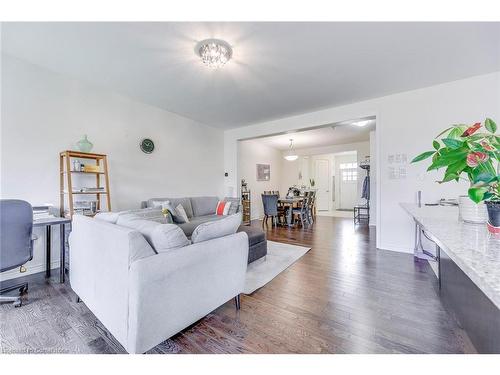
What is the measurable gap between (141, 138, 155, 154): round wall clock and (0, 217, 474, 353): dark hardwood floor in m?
2.36

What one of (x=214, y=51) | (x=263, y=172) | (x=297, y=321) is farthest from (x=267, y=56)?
(x=263, y=172)

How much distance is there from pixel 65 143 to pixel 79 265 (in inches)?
80.0

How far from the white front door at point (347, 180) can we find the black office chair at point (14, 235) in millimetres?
9754

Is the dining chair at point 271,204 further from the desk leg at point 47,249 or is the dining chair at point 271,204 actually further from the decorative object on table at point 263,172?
the desk leg at point 47,249

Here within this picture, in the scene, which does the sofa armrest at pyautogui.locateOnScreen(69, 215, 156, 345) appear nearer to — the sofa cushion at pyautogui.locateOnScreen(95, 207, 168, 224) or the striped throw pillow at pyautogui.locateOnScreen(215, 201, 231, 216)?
the sofa cushion at pyautogui.locateOnScreen(95, 207, 168, 224)

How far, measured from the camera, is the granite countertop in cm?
62

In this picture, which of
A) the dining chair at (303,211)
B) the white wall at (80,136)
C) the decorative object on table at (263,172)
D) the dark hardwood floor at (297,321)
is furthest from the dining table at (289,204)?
the dark hardwood floor at (297,321)

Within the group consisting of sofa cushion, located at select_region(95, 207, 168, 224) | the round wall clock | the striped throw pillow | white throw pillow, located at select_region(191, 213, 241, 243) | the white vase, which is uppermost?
the round wall clock

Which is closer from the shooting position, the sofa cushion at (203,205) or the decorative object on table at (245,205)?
the sofa cushion at (203,205)

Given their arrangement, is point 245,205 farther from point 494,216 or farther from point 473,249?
point 473,249

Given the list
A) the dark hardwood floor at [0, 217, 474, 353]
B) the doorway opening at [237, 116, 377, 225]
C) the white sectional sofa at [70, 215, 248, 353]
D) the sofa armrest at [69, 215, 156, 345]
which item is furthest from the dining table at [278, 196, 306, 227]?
the sofa armrest at [69, 215, 156, 345]

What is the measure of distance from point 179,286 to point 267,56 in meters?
2.52

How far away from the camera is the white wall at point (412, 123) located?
300cm

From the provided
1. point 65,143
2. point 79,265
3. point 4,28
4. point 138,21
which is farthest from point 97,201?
point 138,21
